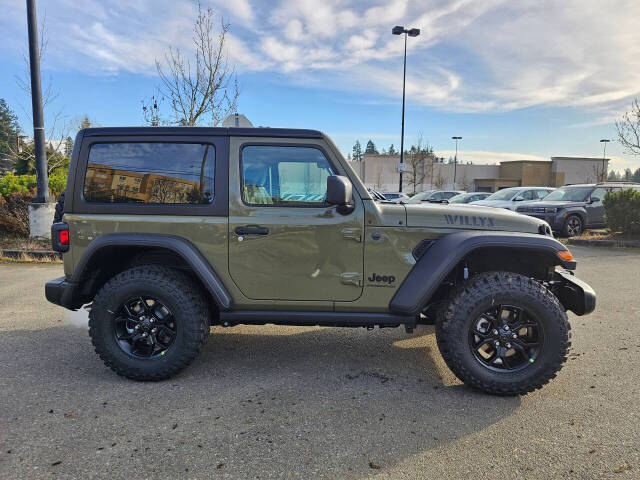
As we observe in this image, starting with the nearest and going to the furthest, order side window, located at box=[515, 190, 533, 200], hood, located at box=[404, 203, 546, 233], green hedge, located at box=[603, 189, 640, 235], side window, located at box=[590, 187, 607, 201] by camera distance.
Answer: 1. hood, located at box=[404, 203, 546, 233]
2. green hedge, located at box=[603, 189, 640, 235]
3. side window, located at box=[590, 187, 607, 201]
4. side window, located at box=[515, 190, 533, 200]

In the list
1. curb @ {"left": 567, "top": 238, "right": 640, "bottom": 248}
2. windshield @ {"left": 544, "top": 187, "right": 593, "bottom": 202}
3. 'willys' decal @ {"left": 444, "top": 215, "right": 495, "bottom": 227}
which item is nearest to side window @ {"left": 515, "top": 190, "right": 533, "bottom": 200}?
windshield @ {"left": 544, "top": 187, "right": 593, "bottom": 202}

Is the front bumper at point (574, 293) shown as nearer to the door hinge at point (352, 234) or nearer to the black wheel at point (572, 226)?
the door hinge at point (352, 234)

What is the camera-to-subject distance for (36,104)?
28.1 feet

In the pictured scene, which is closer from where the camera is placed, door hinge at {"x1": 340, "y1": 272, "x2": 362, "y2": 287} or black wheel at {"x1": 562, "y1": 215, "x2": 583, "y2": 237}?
door hinge at {"x1": 340, "y1": 272, "x2": 362, "y2": 287}

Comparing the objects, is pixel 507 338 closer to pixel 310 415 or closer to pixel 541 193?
pixel 310 415

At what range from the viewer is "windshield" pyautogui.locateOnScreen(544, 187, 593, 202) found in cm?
1305

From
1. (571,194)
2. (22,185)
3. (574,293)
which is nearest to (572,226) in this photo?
(571,194)

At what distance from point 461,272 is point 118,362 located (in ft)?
9.44

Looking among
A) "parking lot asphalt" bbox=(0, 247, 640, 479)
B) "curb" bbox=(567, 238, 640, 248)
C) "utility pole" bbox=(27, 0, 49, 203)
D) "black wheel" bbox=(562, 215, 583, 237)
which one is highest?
"utility pole" bbox=(27, 0, 49, 203)

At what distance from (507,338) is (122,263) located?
3.25 meters

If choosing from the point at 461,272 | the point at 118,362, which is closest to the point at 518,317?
the point at 461,272

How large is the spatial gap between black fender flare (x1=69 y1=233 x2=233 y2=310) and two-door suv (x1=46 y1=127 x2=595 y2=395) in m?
0.01

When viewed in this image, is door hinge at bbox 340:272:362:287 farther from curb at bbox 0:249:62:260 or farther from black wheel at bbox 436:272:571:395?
curb at bbox 0:249:62:260

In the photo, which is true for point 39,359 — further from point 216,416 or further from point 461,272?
point 461,272
